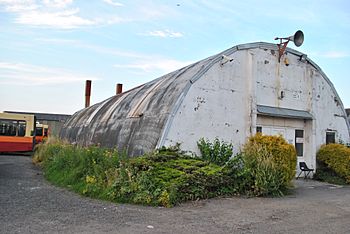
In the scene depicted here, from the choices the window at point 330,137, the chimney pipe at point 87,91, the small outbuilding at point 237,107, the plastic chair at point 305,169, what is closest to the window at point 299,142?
the small outbuilding at point 237,107

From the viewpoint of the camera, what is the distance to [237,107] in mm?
12461

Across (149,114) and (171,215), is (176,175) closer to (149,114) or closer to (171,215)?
(171,215)

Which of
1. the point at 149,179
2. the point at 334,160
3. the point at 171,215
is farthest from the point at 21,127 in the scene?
the point at 334,160

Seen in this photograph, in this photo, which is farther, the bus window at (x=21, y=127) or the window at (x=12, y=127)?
the bus window at (x=21, y=127)

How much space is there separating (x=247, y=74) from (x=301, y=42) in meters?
2.75

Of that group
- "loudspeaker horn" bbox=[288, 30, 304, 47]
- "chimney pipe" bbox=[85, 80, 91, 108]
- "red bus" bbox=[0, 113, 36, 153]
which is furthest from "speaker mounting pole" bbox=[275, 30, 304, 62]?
"chimney pipe" bbox=[85, 80, 91, 108]

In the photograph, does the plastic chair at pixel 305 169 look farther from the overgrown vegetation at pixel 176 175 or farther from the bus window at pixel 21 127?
the bus window at pixel 21 127

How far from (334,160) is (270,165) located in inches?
224

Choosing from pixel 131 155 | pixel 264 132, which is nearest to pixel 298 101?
pixel 264 132

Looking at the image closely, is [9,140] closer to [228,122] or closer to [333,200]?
[228,122]

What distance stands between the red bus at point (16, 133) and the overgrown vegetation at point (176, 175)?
11416mm

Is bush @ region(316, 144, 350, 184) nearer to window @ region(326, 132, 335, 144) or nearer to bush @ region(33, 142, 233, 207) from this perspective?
window @ region(326, 132, 335, 144)

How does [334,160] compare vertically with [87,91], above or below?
below

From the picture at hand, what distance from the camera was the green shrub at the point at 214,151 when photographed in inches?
441
